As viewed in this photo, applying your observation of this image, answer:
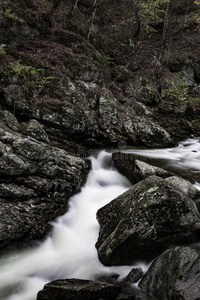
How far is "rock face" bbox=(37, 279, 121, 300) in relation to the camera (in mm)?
3316

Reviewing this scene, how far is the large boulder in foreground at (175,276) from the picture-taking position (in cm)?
313

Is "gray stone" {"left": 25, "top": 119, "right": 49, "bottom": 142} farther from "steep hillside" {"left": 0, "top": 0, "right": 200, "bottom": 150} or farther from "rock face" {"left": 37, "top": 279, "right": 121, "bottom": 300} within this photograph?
"rock face" {"left": 37, "top": 279, "right": 121, "bottom": 300}

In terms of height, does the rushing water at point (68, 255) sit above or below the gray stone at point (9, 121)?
below

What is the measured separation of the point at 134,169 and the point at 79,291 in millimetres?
A: 4548

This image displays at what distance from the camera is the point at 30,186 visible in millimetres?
5488

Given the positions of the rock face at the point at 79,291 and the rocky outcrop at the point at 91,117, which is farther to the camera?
the rocky outcrop at the point at 91,117

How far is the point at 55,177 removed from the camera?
6.05 m

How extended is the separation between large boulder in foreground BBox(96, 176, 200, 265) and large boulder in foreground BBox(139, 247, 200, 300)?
42cm

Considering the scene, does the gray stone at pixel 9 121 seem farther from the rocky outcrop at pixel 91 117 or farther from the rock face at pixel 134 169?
the rock face at pixel 134 169

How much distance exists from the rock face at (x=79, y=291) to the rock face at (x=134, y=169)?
385cm

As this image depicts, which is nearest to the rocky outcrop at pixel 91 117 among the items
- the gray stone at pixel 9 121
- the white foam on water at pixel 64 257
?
the gray stone at pixel 9 121

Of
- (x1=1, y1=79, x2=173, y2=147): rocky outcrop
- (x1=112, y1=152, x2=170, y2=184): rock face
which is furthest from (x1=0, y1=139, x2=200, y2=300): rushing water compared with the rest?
(x1=1, y1=79, x2=173, y2=147): rocky outcrop

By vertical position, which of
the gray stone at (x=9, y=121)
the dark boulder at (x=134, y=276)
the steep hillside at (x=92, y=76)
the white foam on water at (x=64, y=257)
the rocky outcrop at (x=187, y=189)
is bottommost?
the dark boulder at (x=134, y=276)

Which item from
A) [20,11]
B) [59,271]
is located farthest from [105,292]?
[20,11]
